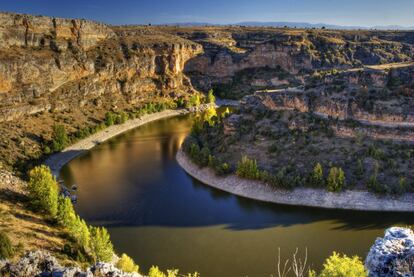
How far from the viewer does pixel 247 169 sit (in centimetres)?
5800

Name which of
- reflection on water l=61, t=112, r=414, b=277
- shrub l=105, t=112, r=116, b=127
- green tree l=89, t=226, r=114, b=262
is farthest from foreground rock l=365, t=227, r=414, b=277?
shrub l=105, t=112, r=116, b=127

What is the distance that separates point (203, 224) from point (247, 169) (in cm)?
1256

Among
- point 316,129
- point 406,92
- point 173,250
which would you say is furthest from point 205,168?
point 406,92

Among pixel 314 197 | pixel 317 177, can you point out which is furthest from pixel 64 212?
pixel 317 177

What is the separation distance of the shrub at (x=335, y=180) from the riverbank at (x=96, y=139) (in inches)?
1712

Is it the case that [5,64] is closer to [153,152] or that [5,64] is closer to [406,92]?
[153,152]

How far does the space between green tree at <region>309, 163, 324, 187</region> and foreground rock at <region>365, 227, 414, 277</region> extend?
96.9 feet

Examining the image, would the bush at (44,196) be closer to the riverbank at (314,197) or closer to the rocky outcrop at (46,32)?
the riverbank at (314,197)

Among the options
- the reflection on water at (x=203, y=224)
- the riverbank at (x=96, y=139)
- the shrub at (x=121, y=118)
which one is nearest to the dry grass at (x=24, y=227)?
the reflection on water at (x=203, y=224)

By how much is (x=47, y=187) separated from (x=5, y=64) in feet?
173

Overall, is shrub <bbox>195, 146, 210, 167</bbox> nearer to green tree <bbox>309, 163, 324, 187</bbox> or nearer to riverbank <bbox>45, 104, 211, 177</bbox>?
green tree <bbox>309, 163, 324, 187</bbox>

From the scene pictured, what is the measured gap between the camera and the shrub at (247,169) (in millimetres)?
57344

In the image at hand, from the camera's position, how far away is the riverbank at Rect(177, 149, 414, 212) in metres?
50.0

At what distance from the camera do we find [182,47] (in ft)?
444
